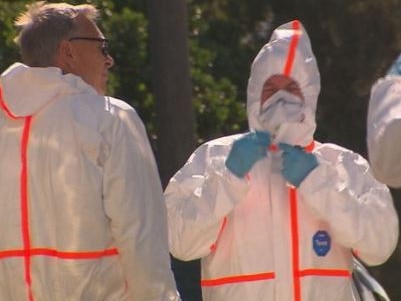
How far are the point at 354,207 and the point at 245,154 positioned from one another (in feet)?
1.23

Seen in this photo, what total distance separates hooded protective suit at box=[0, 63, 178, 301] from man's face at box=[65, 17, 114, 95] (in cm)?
10

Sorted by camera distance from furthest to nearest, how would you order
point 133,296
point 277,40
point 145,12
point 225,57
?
point 225,57 < point 145,12 < point 277,40 < point 133,296

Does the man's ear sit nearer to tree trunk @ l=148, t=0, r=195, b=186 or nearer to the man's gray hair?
the man's gray hair

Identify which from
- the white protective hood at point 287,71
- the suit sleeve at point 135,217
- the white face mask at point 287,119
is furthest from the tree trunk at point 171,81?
the suit sleeve at point 135,217

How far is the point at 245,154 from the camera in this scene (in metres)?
5.02

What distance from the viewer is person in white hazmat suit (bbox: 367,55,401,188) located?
4094 mm

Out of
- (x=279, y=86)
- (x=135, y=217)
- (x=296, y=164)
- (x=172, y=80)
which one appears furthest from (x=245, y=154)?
(x=172, y=80)

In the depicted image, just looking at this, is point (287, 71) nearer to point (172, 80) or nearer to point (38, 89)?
point (38, 89)

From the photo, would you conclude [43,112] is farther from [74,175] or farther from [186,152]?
[186,152]

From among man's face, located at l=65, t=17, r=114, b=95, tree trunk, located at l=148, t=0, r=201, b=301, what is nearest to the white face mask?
man's face, located at l=65, t=17, r=114, b=95

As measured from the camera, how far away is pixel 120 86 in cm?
905

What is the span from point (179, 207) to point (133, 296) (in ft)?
1.32

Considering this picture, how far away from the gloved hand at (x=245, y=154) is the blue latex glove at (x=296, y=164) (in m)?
0.08

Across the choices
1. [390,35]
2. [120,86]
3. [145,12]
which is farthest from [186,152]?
[390,35]
